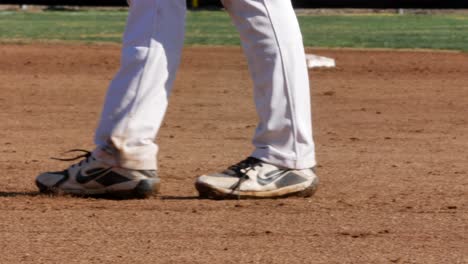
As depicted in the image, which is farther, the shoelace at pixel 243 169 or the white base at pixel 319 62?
the white base at pixel 319 62

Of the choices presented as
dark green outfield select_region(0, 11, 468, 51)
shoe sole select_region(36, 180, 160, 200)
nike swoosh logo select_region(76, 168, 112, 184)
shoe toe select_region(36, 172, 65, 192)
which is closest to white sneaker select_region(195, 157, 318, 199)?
shoe sole select_region(36, 180, 160, 200)

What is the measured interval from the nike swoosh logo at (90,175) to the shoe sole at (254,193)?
29 cm

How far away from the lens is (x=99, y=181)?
3.75m

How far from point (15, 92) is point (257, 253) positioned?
5.31m

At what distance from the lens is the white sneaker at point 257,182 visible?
3.70 meters

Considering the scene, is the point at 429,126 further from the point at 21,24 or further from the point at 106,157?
the point at 21,24

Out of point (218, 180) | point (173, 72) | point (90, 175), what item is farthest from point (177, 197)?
point (173, 72)

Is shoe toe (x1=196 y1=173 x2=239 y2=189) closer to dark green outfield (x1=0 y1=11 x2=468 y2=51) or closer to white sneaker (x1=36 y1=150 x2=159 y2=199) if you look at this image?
white sneaker (x1=36 y1=150 x2=159 y2=199)

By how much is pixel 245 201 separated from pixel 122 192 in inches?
14.5

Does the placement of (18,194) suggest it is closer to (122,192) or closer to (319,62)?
(122,192)

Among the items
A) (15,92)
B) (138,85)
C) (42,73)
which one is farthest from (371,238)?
(42,73)

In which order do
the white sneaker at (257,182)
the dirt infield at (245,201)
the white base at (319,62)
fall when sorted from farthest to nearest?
the white base at (319,62)
the white sneaker at (257,182)
the dirt infield at (245,201)

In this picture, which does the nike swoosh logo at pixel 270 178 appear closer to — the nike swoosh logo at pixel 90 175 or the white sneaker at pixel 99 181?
the white sneaker at pixel 99 181

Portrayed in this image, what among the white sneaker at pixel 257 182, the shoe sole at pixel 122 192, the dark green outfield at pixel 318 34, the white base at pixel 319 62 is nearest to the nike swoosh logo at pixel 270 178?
the white sneaker at pixel 257 182
